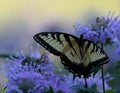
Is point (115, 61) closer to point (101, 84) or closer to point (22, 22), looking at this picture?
point (101, 84)

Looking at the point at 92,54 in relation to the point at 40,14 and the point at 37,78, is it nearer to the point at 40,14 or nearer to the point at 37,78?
the point at 37,78

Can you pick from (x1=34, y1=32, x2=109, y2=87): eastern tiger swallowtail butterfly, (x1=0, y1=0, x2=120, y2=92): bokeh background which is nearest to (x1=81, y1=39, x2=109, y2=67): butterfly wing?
(x1=34, y1=32, x2=109, y2=87): eastern tiger swallowtail butterfly

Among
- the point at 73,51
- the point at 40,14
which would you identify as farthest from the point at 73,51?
the point at 40,14

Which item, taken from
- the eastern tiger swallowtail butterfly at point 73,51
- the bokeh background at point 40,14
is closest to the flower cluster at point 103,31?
the eastern tiger swallowtail butterfly at point 73,51

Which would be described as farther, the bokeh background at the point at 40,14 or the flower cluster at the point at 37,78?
the bokeh background at the point at 40,14

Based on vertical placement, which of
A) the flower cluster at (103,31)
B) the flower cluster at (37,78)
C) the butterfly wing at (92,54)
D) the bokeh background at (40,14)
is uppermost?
the bokeh background at (40,14)

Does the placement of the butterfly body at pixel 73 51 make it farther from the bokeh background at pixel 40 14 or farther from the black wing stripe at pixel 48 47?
the bokeh background at pixel 40 14

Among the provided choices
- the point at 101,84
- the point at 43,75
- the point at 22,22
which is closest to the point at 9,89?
the point at 43,75
